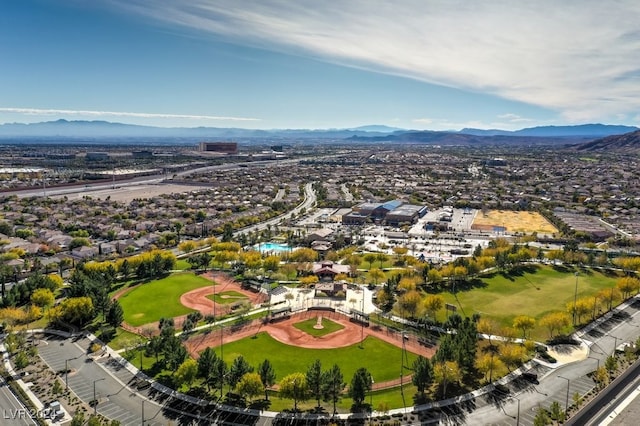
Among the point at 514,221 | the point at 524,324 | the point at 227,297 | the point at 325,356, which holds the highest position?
the point at 524,324

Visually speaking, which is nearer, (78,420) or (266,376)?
(78,420)

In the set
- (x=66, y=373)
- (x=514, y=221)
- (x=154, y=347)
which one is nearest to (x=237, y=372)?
(x=154, y=347)

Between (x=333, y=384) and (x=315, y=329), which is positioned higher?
(x=333, y=384)

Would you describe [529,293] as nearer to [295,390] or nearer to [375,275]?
[375,275]

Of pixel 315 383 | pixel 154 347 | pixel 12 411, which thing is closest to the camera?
pixel 12 411

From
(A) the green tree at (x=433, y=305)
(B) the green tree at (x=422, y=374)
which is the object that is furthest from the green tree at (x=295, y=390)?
(A) the green tree at (x=433, y=305)

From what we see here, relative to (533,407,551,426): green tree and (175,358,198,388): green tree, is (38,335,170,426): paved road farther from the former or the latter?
(533,407,551,426): green tree

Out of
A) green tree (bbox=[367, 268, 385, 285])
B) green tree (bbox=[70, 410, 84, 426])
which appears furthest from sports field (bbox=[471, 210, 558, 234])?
green tree (bbox=[70, 410, 84, 426])

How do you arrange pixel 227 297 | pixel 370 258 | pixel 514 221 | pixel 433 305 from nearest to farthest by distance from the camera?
pixel 433 305, pixel 227 297, pixel 370 258, pixel 514 221
